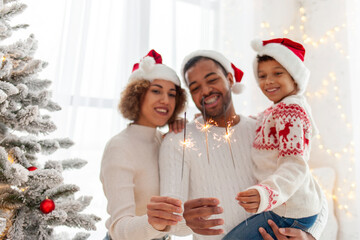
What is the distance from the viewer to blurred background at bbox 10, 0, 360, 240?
1728 millimetres

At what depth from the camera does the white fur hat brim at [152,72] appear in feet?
4.04

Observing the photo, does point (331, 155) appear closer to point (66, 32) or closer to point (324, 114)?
point (324, 114)

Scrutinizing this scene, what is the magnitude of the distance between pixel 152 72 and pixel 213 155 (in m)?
0.49

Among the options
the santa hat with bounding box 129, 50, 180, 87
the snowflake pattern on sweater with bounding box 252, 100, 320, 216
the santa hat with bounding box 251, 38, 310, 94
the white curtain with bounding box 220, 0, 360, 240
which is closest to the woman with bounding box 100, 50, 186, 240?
the santa hat with bounding box 129, 50, 180, 87

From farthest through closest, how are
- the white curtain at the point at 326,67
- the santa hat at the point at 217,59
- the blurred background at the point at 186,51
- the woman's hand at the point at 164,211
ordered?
the white curtain at the point at 326,67, the blurred background at the point at 186,51, the santa hat at the point at 217,59, the woman's hand at the point at 164,211

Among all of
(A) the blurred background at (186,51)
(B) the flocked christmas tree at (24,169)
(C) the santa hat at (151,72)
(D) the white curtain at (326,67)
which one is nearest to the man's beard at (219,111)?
(C) the santa hat at (151,72)

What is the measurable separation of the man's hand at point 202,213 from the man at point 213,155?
111 millimetres

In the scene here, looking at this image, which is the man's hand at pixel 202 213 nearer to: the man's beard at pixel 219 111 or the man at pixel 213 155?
the man at pixel 213 155

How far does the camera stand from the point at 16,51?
96 cm

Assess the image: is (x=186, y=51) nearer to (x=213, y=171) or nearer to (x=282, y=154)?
(x=213, y=171)

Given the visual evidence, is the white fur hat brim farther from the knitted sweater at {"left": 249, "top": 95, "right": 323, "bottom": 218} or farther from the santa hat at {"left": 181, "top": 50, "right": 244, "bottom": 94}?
the knitted sweater at {"left": 249, "top": 95, "right": 323, "bottom": 218}

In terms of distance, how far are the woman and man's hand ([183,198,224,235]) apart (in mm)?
76

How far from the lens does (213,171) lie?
108cm

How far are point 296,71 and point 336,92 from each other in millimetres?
1159
